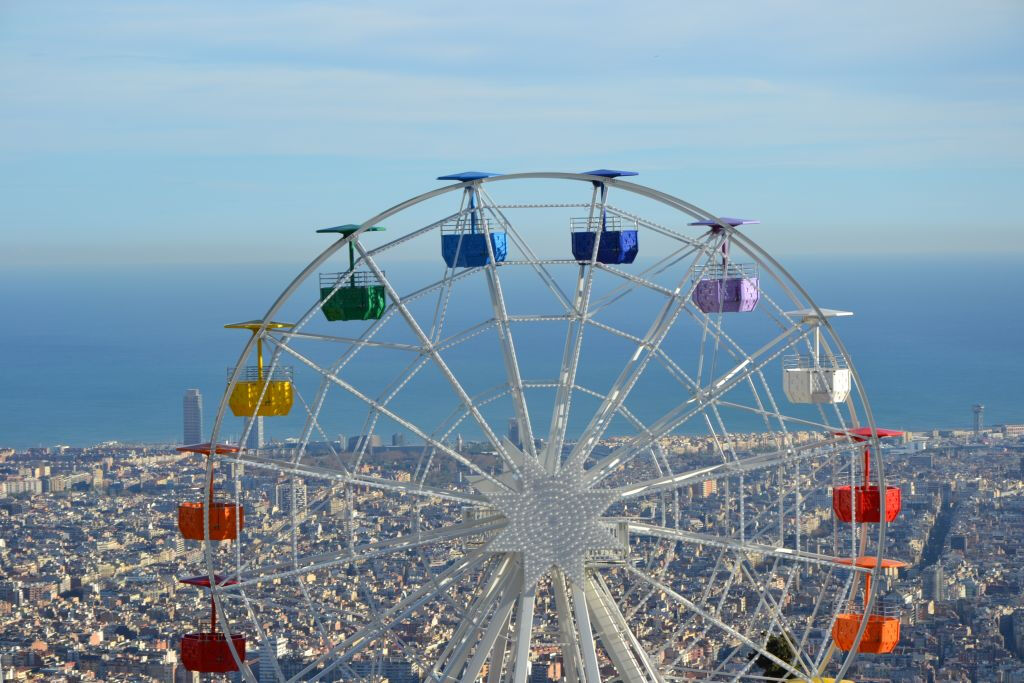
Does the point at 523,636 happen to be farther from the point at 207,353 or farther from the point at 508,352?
the point at 207,353

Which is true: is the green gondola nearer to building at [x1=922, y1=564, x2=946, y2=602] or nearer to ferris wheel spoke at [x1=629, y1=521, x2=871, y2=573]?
ferris wheel spoke at [x1=629, y1=521, x2=871, y2=573]

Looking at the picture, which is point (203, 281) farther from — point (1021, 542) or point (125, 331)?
point (1021, 542)

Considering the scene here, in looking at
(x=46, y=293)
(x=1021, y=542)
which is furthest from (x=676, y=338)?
(x=46, y=293)

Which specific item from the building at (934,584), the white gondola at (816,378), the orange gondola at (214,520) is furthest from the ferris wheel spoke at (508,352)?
the building at (934,584)

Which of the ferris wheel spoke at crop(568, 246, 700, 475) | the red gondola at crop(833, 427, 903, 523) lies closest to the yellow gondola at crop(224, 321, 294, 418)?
the ferris wheel spoke at crop(568, 246, 700, 475)

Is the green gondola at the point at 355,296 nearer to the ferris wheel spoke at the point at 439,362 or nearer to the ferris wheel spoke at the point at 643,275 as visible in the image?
the ferris wheel spoke at the point at 439,362

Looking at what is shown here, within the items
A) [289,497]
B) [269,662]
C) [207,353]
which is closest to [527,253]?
[269,662]
